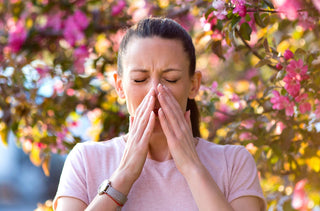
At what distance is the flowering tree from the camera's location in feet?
7.11

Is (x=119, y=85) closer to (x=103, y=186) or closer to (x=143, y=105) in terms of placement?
(x=143, y=105)

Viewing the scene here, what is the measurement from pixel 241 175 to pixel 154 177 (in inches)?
13.6

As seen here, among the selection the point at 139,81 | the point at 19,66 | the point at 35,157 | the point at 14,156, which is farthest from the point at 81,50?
the point at 14,156

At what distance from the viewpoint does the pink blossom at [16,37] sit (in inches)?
142

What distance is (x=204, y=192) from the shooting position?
1.62 meters

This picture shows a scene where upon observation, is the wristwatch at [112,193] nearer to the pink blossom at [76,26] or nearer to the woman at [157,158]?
the woman at [157,158]

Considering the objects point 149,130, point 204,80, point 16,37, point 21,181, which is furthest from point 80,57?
point 21,181

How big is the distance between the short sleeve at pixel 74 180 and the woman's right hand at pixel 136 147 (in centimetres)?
15

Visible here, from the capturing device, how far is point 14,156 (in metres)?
8.48

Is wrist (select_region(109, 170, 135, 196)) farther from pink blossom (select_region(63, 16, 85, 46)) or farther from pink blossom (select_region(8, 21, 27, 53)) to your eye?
pink blossom (select_region(8, 21, 27, 53))

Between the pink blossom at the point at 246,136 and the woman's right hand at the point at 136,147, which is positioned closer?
the woman's right hand at the point at 136,147

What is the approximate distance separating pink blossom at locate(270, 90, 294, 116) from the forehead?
1.94 ft

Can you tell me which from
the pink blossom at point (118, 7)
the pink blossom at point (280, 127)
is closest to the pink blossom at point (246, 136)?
the pink blossom at point (280, 127)

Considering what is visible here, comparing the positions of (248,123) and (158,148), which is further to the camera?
(248,123)
